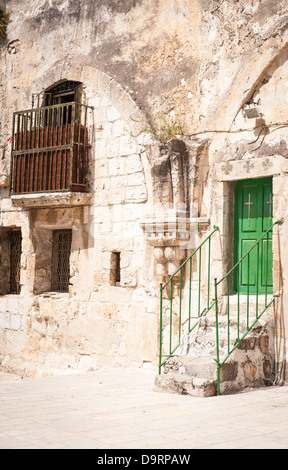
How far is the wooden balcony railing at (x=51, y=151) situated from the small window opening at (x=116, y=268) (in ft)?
3.48

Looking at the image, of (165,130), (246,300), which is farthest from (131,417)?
(165,130)

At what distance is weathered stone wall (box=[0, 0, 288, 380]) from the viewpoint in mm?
7105

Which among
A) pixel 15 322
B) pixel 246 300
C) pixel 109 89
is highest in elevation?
pixel 109 89

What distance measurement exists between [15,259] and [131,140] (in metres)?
3.31

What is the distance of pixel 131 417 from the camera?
196 inches

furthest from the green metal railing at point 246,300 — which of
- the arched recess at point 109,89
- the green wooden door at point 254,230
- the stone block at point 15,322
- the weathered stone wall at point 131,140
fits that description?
the stone block at point 15,322

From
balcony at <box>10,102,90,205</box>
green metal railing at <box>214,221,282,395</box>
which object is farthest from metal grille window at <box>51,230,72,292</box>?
green metal railing at <box>214,221,282,395</box>

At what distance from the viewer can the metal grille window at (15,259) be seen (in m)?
Result: 10.4

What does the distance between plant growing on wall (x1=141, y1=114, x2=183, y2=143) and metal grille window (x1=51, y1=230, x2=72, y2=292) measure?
7.77ft

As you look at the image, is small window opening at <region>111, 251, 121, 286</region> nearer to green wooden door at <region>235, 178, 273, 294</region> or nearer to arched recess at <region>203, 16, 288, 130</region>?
green wooden door at <region>235, 178, 273, 294</region>

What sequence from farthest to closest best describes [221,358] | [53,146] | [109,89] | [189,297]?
[53,146]
[109,89]
[189,297]
[221,358]

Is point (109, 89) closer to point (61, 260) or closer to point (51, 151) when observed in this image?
point (51, 151)

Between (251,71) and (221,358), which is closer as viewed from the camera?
(221,358)
